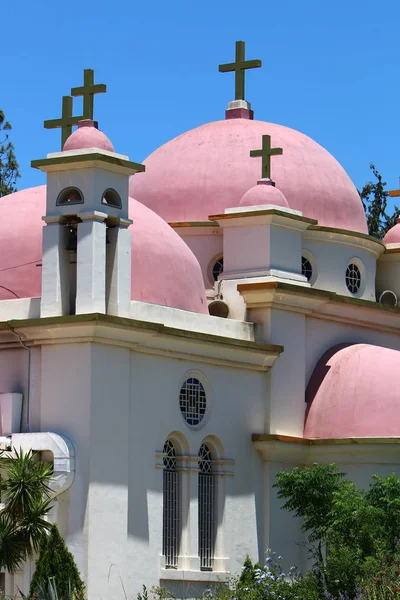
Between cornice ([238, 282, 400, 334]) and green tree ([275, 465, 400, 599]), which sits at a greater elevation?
cornice ([238, 282, 400, 334])

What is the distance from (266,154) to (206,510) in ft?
23.0

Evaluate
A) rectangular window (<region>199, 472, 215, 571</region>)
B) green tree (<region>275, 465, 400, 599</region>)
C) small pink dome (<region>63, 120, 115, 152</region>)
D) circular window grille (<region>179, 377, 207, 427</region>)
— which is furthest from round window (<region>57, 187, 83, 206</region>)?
green tree (<region>275, 465, 400, 599</region>)

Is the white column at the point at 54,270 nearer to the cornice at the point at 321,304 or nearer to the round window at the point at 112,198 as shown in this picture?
the round window at the point at 112,198

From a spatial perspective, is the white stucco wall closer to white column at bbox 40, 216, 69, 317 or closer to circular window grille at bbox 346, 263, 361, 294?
circular window grille at bbox 346, 263, 361, 294

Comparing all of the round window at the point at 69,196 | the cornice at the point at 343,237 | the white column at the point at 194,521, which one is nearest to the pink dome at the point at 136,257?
the round window at the point at 69,196

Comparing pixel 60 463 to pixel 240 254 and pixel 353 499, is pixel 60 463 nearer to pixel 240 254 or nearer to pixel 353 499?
pixel 353 499

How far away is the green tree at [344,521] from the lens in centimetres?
2728

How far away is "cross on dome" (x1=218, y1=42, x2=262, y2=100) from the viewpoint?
36.2 metres

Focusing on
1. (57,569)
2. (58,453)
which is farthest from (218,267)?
(57,569)

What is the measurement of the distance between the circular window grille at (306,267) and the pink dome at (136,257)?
3764 mm

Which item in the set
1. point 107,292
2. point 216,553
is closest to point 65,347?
point 107,292

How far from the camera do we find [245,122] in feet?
120

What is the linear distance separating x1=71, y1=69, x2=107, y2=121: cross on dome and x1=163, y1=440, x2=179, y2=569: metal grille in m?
5.69

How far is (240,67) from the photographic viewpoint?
3656cm
